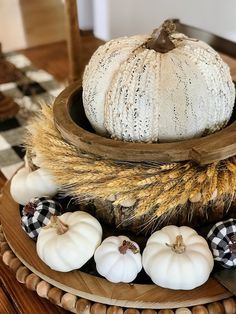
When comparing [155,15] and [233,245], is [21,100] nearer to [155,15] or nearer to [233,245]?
[155,15]

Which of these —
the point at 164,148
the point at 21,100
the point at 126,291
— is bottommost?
the point at 21,100

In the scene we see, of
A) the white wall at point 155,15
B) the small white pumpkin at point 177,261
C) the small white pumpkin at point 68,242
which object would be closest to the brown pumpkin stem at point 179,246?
the small white pumpkin at point 177,261

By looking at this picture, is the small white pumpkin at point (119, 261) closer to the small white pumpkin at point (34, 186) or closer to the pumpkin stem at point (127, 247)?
the pumpkin stem at point (127, 247)

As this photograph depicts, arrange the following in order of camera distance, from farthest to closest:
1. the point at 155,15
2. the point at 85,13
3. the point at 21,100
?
the point at 85,13
the point at 155,15
the point at 21,100

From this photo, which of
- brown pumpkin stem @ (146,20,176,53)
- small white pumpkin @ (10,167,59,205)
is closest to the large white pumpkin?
brown pumpkin stem @ (146,20,176,53)

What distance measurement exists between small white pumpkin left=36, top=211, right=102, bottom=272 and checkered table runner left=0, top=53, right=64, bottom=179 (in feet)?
1.31

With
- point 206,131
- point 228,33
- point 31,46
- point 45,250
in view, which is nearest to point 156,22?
point 228,33

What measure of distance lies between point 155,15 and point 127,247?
1.35 metres

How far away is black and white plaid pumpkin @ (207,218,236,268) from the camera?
0.53 m

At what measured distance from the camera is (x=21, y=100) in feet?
4.29

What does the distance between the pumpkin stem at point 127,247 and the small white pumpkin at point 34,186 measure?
0.17 metres

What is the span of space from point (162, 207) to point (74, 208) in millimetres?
171

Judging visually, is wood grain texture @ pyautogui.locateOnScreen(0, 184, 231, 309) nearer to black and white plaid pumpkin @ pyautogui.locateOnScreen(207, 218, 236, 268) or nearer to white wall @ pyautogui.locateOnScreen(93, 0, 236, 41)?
black and white plaid pumpkin @ pyautogui.locateOnScreen(207, 218, 236, 268)

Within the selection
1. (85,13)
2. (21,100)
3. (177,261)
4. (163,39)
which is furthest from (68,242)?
(85,13)
